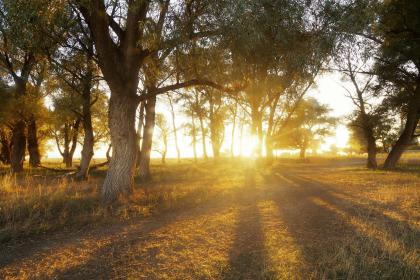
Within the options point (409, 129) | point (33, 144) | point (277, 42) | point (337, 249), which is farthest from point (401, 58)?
point (33, 144)

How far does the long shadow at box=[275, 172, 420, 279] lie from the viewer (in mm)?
4562

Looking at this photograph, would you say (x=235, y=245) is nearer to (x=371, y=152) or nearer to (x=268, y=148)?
(x=371, y=152)

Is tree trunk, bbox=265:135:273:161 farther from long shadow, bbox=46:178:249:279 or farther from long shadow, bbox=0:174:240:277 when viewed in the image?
long shadow, bbox=46:178:249:279

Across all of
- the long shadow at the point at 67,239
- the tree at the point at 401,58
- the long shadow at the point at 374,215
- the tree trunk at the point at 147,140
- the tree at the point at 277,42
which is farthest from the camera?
the tree trunk at the point at 147,140

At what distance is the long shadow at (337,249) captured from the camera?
4562mm

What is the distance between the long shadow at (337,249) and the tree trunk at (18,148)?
844 inches

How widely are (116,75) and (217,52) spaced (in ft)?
12.4

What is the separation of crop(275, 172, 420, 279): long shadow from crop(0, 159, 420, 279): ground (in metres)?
0.02

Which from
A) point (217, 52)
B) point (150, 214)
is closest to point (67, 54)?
point (217, 52)

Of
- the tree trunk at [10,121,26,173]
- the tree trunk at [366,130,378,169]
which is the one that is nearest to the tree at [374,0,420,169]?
the tree trunk at [366,130,378,169]

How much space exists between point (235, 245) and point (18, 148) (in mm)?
22951

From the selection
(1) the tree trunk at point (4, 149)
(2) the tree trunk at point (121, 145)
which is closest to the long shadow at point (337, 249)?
(2) the tree trunk at point (121, 145)

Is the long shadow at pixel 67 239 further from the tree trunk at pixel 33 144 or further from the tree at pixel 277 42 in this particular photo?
the tree trunk at pixel 33 144

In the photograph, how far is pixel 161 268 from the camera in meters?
5.00
